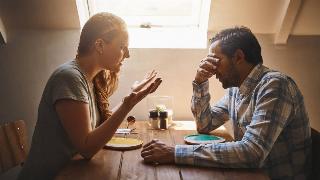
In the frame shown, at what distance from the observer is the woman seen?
143 cm

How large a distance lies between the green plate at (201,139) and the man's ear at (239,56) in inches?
14.1

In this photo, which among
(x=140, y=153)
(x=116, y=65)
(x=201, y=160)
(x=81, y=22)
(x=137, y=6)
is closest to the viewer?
(x=201, y=160)

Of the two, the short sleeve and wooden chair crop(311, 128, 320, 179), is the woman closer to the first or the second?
the short sleeve

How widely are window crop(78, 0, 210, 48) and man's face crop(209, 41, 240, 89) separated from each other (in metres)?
0.79

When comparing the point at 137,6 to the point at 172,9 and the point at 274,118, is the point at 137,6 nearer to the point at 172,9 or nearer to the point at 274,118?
the point at 172,9

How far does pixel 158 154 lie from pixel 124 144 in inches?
11.3

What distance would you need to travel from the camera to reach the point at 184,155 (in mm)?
1411

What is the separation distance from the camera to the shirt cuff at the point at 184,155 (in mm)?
1405

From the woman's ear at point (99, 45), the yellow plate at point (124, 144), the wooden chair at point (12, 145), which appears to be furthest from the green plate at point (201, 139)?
the wooden chair at point (12, 145)

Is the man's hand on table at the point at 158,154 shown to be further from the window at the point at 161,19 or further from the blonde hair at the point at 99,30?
the window at the point at 161,19

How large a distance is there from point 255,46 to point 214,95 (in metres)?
0.90

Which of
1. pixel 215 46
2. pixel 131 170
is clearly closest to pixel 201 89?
pixel 215 46

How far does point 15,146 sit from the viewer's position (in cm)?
185

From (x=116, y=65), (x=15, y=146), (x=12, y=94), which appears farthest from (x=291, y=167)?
(x=12, y=94)
